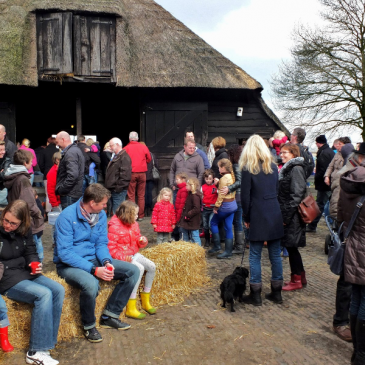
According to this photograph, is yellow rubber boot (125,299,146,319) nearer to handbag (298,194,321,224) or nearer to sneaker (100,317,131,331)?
sneaker (100,317,131,331)

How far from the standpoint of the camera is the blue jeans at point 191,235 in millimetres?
6809

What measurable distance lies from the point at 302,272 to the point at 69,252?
304 cm

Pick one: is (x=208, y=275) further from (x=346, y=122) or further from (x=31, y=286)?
(x=346, y=122)

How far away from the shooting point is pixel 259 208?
4.91m

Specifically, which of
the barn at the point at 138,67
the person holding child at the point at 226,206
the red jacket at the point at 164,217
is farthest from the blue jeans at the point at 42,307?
the barn at the point at 138,67

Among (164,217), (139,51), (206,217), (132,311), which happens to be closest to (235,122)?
(139,51)

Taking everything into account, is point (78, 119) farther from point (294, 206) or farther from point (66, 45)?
point (294, 206)

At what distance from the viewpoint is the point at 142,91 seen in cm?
1138

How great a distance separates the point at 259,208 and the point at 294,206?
56cm

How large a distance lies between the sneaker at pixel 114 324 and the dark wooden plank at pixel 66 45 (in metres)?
7.73

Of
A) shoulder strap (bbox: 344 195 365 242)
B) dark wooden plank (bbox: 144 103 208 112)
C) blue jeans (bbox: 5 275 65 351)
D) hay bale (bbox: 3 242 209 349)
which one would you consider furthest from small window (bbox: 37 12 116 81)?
shoulder strap (bbox: 344 195 365 242)

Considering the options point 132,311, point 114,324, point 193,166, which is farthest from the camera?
point 193,166

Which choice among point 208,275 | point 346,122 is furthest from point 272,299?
point 346,122

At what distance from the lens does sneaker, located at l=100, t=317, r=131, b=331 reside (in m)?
4.29
